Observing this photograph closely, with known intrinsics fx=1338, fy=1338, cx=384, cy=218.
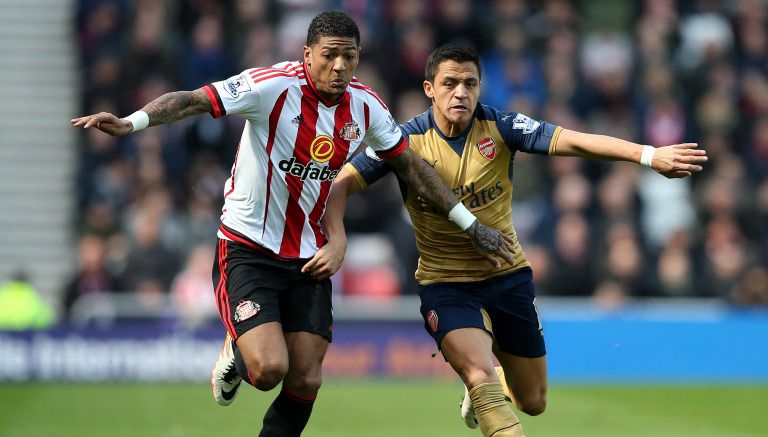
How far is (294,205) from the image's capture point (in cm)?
864

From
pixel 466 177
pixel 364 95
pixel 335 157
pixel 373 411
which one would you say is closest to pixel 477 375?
pixel 466 177

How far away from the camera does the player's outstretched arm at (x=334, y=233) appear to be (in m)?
8.68

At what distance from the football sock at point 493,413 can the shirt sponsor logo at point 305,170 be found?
1.67 m

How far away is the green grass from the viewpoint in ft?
39.7

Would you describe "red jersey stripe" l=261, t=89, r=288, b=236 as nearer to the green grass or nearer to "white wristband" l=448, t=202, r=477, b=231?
"white wristband" l=448, t=202, r=477, b=231

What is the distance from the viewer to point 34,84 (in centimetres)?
2042

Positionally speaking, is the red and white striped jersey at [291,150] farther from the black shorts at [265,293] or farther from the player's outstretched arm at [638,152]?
the player's outstretched arm at [638,152]

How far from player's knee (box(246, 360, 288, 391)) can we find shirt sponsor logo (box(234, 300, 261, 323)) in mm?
313

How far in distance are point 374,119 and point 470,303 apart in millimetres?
1373

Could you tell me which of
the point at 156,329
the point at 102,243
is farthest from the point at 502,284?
the point at 102,243

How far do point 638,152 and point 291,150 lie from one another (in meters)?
2.16

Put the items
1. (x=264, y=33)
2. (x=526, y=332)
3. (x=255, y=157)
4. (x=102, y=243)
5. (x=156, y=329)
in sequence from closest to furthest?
(x=255, y=157) < (x=526, y=332) < (x=156, y=329) < (x=102, y=243) < (x=264, y=33)

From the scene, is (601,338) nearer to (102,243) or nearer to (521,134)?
(102,243)

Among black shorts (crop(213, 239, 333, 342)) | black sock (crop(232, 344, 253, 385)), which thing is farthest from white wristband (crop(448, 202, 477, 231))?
black sock (crop(232, 344, 253, 385))
